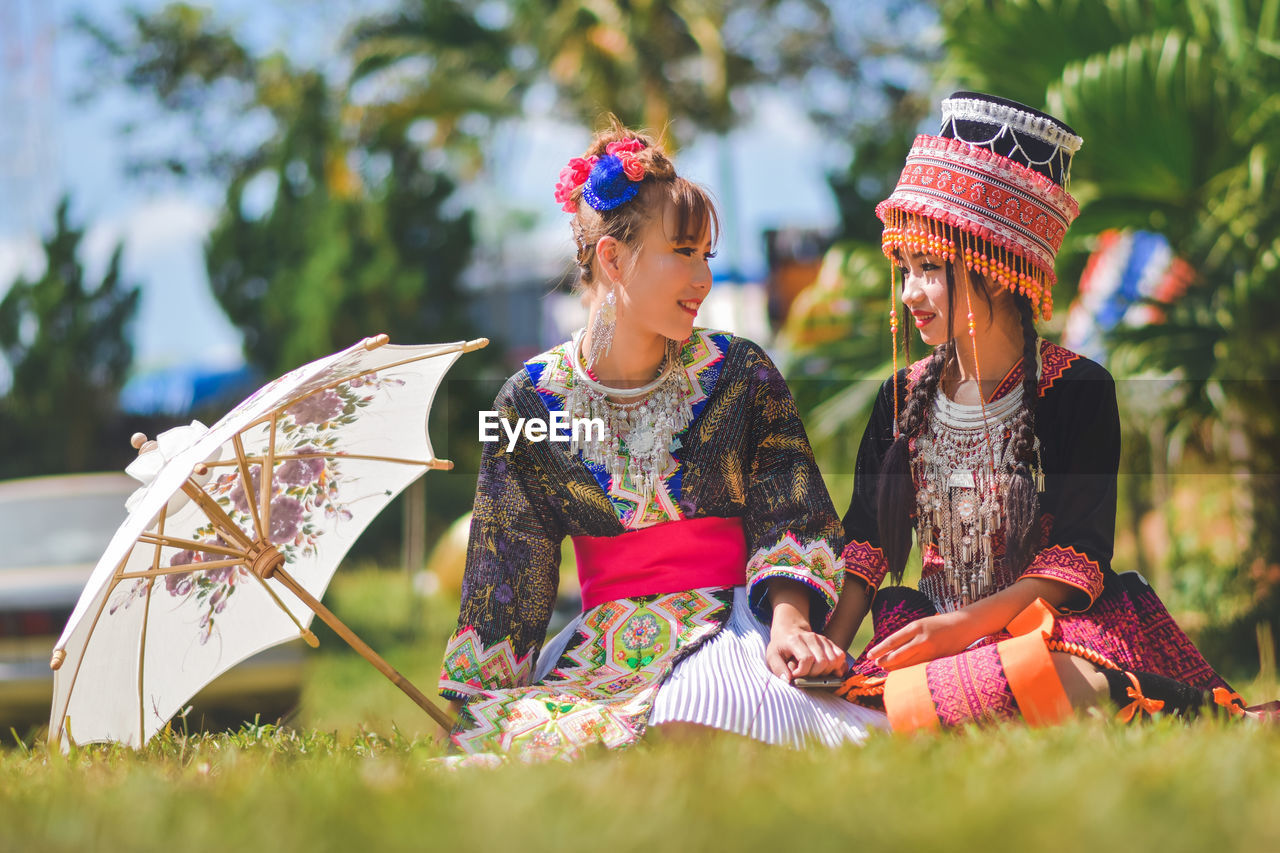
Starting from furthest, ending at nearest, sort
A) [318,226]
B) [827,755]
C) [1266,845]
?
[318,226]
[827,755]
[1266,845]

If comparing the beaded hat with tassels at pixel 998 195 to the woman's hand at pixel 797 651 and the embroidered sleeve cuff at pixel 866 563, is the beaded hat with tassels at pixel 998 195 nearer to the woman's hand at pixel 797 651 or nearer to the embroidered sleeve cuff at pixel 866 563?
the embroidered sleeve cuff at pixel 866 563

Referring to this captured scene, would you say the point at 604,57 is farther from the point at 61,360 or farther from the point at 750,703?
the point at 750,703

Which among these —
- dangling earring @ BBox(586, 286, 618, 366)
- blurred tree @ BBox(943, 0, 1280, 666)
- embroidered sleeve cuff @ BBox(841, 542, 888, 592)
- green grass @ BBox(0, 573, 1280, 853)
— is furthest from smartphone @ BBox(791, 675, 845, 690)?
blurred tree @ BBox(943, 0, 1280, 666)

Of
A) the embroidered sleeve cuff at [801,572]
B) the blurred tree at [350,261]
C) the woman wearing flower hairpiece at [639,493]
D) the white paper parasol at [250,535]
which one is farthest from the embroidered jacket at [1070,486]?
the blurred tree at [350,261]

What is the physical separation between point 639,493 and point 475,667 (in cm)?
58

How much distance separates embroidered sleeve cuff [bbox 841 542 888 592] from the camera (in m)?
3.04

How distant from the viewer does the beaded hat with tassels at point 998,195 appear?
290 cm

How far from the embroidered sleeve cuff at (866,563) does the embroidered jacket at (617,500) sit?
A: 11cm

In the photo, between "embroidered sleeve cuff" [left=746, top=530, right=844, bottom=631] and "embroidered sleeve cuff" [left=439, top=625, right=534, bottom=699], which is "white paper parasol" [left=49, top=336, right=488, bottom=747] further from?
"embroidered sleeve cuff" [left=746, top=530, right=844, bottom=631]

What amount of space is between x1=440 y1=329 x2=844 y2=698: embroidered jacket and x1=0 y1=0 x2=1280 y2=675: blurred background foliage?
102 cm

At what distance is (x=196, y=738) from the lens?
3.31m

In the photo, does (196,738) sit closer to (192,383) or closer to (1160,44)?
(1160,44)

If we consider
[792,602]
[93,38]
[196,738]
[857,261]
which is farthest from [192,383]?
[792,602]

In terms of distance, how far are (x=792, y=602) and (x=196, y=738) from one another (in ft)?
5.48
